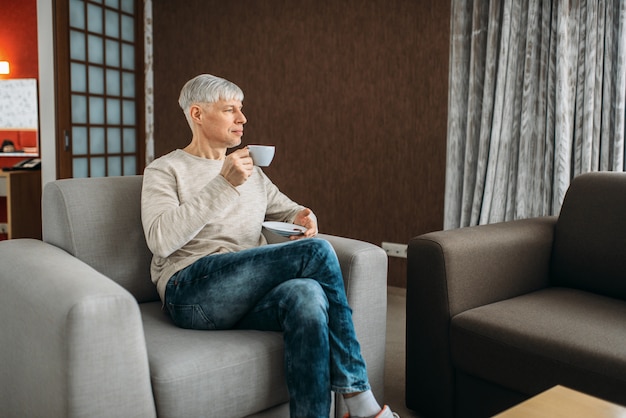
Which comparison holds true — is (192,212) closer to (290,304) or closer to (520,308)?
(290,304)

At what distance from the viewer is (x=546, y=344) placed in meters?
1.74

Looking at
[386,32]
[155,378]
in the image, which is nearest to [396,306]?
[386,32]

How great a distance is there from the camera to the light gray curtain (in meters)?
2.90

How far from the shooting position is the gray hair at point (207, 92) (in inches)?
79.5

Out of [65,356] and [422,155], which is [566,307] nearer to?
[65,356]

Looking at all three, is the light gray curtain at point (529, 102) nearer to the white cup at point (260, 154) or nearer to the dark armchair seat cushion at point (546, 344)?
the dark armchair seat cushion at point (546, 344)

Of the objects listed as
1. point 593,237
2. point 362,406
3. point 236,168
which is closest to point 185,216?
point 236,168

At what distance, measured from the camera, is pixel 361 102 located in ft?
12.5

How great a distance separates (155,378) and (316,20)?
288cm

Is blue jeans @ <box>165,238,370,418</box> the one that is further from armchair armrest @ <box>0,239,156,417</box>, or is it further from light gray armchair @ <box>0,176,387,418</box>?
armchair armrest @ <box>0,239,156,417</box>

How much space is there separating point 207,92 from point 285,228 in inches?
18.8

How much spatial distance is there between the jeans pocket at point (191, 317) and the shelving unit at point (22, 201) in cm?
320

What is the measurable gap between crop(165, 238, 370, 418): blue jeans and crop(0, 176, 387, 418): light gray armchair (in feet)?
0.19

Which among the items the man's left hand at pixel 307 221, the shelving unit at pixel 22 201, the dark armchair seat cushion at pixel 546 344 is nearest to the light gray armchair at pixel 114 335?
the man's left hand at pixel 307 221
